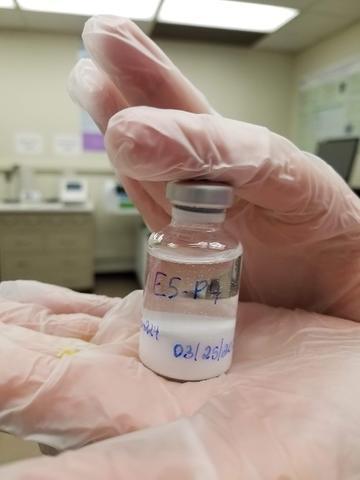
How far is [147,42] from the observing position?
0.49 m

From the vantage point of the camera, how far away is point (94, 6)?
259 centimetres

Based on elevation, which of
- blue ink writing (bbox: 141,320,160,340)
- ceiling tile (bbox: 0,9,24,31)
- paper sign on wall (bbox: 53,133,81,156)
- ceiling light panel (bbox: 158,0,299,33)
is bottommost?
blue ink writing (bbox: 141,320,160,340)

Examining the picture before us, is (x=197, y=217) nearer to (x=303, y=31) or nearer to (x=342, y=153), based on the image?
(x=342, y=153)

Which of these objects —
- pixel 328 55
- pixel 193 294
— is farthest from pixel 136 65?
pixel 328 55

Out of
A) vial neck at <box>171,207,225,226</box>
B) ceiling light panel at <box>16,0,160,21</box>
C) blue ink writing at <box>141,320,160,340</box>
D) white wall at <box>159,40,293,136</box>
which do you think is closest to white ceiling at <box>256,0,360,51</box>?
white wall at <box>159,40,293,136</box>

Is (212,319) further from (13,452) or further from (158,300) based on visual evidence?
(13,452)

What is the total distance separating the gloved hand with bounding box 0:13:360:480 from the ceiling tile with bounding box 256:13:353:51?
106 inches

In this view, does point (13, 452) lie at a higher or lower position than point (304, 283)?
lower

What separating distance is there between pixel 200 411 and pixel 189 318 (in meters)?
0.12

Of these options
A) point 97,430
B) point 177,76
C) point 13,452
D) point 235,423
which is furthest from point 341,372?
point 13,452

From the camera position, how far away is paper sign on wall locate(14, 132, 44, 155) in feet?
10.8

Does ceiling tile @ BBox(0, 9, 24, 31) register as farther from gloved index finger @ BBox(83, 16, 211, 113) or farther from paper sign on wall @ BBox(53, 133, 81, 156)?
gloved index finger @ BBox(83, 16, 211, 113)

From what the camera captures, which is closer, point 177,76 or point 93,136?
point 177,76

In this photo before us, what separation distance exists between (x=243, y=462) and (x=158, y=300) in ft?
0.74
